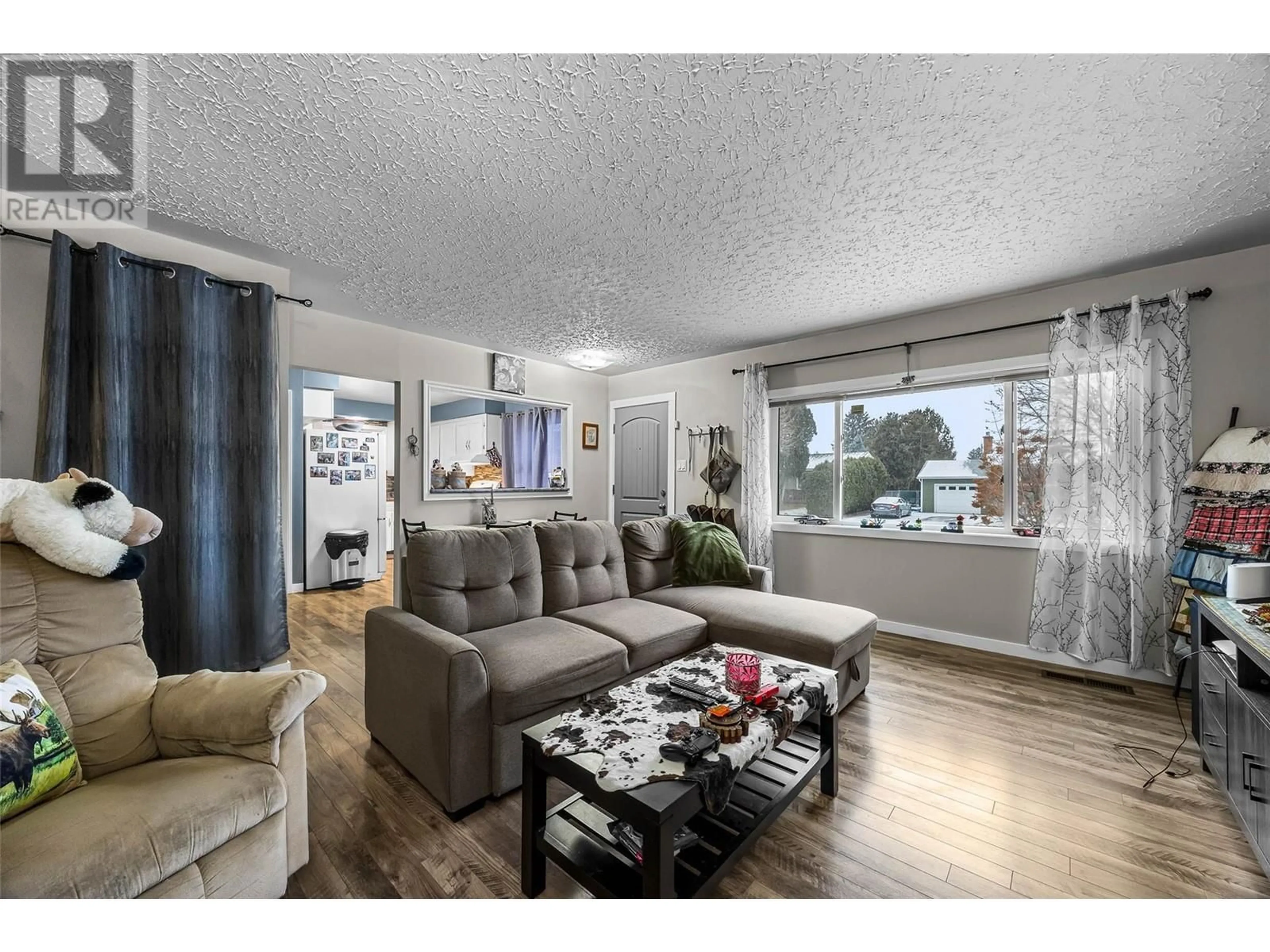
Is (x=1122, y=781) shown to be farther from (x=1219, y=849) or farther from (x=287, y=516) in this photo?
(x=287, y=516)

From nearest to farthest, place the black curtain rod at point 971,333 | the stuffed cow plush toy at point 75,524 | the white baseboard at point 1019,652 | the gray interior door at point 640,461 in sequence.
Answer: the stuffed cow plush toy at point 75,524 < the black curtain rod at point 971,333 < the white baseboard at point 1019,652 < the gray interior door at point 640,461

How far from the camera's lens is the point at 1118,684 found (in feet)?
9.53

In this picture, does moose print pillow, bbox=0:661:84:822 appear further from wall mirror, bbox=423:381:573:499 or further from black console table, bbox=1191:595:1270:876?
wall mirror, bbox=423:381:573:499

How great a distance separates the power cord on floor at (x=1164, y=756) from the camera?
201 cm

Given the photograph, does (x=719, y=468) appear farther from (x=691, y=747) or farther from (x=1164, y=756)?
(x=691, y=747)

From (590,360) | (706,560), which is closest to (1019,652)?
(706,560)

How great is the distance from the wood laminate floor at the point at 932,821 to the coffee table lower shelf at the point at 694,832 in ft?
0.41

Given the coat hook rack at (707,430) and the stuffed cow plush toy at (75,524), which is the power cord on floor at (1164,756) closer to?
the coat hook rack at (707,430)

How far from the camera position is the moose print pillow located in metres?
1.11

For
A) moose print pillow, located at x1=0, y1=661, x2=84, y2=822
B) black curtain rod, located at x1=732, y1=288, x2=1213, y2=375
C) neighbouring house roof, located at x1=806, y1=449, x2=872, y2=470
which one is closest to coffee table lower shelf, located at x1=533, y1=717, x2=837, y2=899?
moose print pillow, located at x1=0, y1=661, x2=84, y2=822

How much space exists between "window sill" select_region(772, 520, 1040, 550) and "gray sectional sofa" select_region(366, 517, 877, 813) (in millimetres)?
1182

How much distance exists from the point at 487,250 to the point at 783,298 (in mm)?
1933

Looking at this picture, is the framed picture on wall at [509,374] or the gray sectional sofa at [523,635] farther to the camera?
the framed picture on wall at [509,374]

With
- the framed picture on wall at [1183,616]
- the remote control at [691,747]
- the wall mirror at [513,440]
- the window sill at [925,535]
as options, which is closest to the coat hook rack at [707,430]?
the window sill at [925,535]
